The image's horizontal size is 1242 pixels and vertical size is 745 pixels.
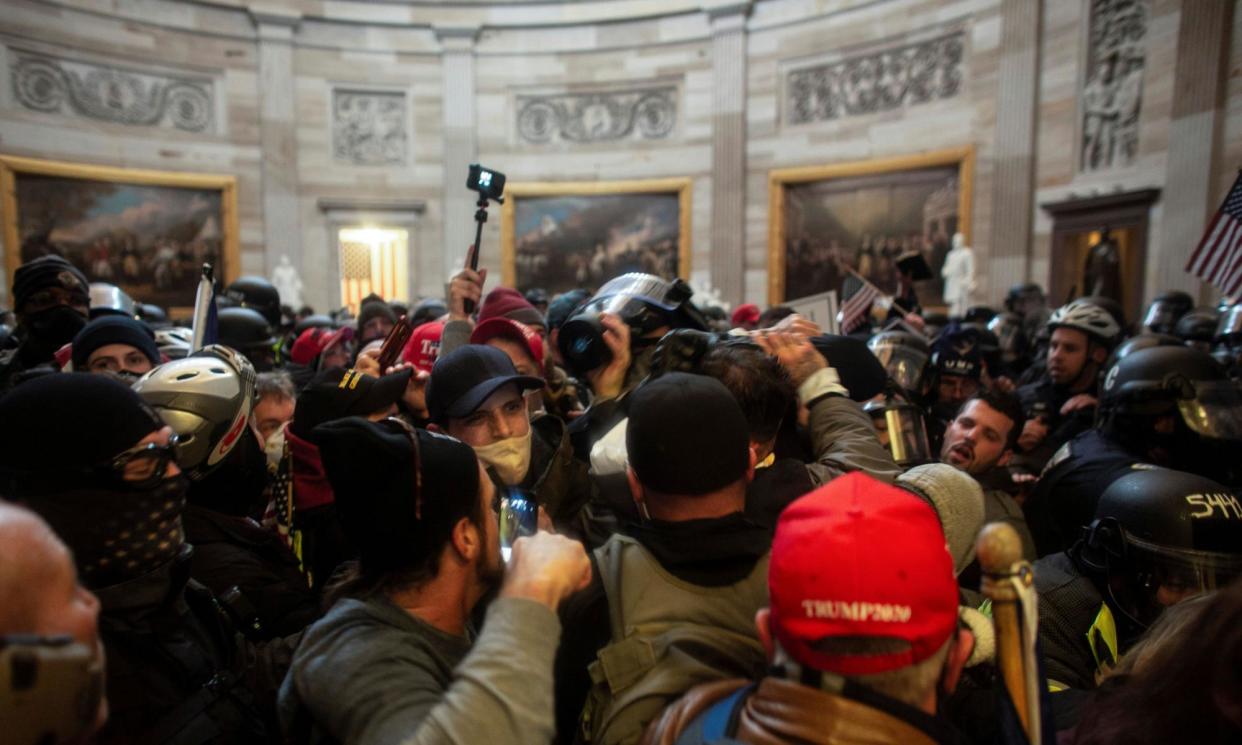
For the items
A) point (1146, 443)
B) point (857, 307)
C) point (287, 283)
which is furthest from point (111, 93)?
point (1146, 443)

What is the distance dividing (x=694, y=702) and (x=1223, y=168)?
36.8ft

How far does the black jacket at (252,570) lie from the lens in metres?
1.97

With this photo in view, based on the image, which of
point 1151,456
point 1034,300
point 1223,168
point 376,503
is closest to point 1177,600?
point 1151,456

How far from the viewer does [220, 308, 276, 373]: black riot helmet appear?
5052 millimetres

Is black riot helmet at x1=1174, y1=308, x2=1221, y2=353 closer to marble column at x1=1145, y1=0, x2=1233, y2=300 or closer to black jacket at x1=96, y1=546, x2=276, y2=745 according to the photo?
marble column at x1=1145, y1=0, x2=1233, y2=300

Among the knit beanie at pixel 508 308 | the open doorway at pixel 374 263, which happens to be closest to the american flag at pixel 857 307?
the knit beanie at pixel 508 308

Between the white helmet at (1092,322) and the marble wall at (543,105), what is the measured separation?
7.49m

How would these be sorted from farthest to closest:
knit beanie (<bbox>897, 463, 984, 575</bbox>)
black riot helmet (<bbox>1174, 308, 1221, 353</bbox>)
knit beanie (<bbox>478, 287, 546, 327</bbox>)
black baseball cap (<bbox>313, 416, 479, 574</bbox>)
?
black riot helmet (<bbox>1174, 308, 1221, 353</bbox>), knit beanie (<bbox>478, 287, 546, 327</bbox>), knit beanie (<bbox>897, 463, 984, 575</bbox>), black baseball cap (<bbox>313, 416, 479, 574</bbox>)

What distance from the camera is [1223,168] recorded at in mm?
8969

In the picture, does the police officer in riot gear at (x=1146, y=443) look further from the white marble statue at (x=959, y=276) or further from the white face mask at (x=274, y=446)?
the white marble statue at (x=959, y=276)

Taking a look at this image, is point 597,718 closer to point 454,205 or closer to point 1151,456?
point 1151,456

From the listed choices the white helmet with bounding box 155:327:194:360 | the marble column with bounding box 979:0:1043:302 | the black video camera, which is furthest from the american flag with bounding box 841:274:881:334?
the marble column with bounding box 979:0:1043:302

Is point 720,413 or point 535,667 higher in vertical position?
point 720,413

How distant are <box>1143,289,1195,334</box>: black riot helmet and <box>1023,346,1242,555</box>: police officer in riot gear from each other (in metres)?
5.06
